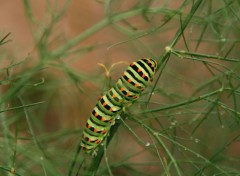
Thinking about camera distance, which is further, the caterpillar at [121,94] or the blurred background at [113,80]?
the blurred background at [113,80]

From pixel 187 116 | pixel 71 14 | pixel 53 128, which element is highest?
pixel 71 14

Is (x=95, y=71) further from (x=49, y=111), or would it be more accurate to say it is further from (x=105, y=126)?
(x=105, y=126)

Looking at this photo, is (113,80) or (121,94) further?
(113,80)

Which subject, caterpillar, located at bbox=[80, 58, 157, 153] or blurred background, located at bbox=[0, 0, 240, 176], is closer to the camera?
caterpillar, located at bbox=[80, 58, 157, 153]

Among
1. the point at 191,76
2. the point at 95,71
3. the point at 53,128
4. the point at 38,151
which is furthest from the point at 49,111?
the point at 38,151
